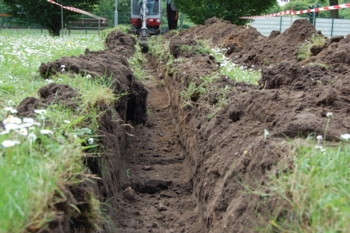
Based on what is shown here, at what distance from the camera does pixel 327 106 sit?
369 centimetres

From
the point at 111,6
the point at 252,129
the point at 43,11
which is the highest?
the point at 111,6

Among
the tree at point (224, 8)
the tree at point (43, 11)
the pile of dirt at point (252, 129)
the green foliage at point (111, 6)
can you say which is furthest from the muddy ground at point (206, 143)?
the green foliage at point (111, 6)

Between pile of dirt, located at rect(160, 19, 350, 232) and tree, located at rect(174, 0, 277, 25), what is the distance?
10.2m

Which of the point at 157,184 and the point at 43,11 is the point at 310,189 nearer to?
the point at 157,184

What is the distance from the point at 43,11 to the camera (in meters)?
22.3

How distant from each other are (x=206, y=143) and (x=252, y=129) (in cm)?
80

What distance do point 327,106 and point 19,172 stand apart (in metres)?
2.60

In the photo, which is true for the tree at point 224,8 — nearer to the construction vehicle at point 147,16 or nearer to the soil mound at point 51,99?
the construction vehicle at point 147,16

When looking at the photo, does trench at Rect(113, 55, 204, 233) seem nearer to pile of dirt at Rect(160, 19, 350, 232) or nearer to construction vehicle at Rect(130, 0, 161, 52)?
pile of dirt at Rect(160, 19, 350, 232)

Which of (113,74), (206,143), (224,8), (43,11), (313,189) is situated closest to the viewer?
(313,189)

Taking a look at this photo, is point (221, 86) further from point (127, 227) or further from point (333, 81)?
point (127, 227)

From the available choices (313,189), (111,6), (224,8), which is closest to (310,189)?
(313,189)

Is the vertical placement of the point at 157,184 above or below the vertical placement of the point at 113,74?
below

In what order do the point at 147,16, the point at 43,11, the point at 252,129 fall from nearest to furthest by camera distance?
the point at 252,129 < the point at 147,16 < the point at 43,11
